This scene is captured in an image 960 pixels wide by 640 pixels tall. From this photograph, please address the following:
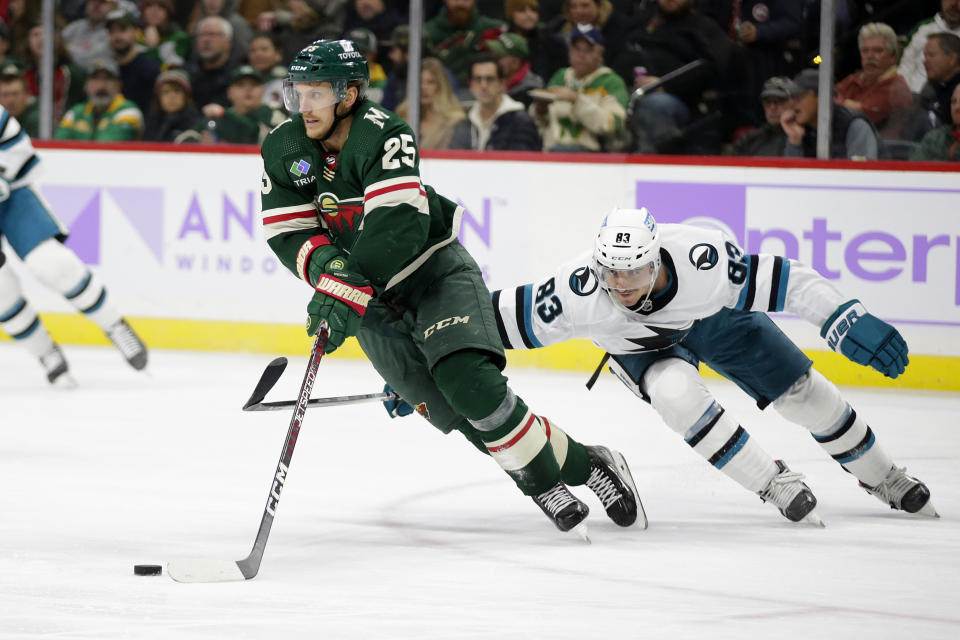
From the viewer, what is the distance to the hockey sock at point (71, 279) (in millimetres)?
6988

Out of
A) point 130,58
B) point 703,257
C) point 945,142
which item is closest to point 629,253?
point 703,257

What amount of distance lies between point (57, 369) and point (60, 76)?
7.76 feet

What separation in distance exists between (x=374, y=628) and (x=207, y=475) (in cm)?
202

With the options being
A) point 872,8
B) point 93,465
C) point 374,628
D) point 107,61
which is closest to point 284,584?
point 374,628

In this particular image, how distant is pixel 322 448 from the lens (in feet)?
17.8

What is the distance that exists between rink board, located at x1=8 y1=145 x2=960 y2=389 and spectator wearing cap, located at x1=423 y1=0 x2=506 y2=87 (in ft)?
1.59

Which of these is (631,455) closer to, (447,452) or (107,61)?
(447,452)

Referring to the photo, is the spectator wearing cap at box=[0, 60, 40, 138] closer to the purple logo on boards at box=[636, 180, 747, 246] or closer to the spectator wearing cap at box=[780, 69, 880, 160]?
the purple logo on boards at box=[636, 180, 747, 246]

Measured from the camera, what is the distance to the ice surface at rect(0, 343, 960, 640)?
3.07 m

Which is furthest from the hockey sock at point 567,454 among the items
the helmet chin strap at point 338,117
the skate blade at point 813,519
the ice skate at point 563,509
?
the helmet chin strap at point 338,117

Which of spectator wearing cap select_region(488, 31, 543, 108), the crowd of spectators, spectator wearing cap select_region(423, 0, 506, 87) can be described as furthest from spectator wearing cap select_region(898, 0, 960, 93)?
spectator wearing cap select_region(423, 0, 506, 87)

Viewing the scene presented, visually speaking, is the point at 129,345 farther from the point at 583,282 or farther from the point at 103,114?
the point at 583,282

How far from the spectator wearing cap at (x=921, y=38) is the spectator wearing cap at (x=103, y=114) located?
164 inches

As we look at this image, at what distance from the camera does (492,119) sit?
A: 7.75m
